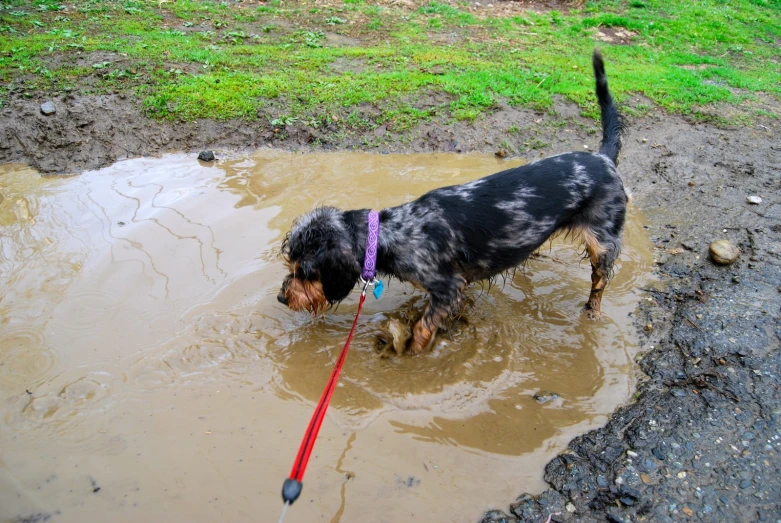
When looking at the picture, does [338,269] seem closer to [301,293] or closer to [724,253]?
[301,293]

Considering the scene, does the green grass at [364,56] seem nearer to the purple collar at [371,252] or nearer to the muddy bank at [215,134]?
the muddy bank at [215,134]

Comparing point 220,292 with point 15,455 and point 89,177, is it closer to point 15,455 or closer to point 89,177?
point 15,455

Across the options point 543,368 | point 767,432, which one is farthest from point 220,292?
point 767,432

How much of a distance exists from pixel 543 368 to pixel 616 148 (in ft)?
8.48

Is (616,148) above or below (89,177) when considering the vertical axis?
above

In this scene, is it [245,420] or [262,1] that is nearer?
[245,420]

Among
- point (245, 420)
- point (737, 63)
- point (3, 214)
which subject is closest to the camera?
point (245, 420)

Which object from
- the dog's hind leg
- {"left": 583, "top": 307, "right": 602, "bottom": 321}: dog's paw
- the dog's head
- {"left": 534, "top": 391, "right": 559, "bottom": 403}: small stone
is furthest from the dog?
{"left": 534, "top": 391, "right": 559, "bottom": 403}: small stone

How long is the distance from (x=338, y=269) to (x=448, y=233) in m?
1.08

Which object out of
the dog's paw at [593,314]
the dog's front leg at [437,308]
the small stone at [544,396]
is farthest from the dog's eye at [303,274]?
the dog's paw at [593,314]

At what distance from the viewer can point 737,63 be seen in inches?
494

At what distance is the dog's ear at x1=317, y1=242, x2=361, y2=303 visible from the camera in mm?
4398

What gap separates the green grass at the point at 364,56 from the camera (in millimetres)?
8891

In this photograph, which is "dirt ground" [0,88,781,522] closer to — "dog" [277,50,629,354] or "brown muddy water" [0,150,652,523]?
"brown muddy water" [0,150,652,523]
